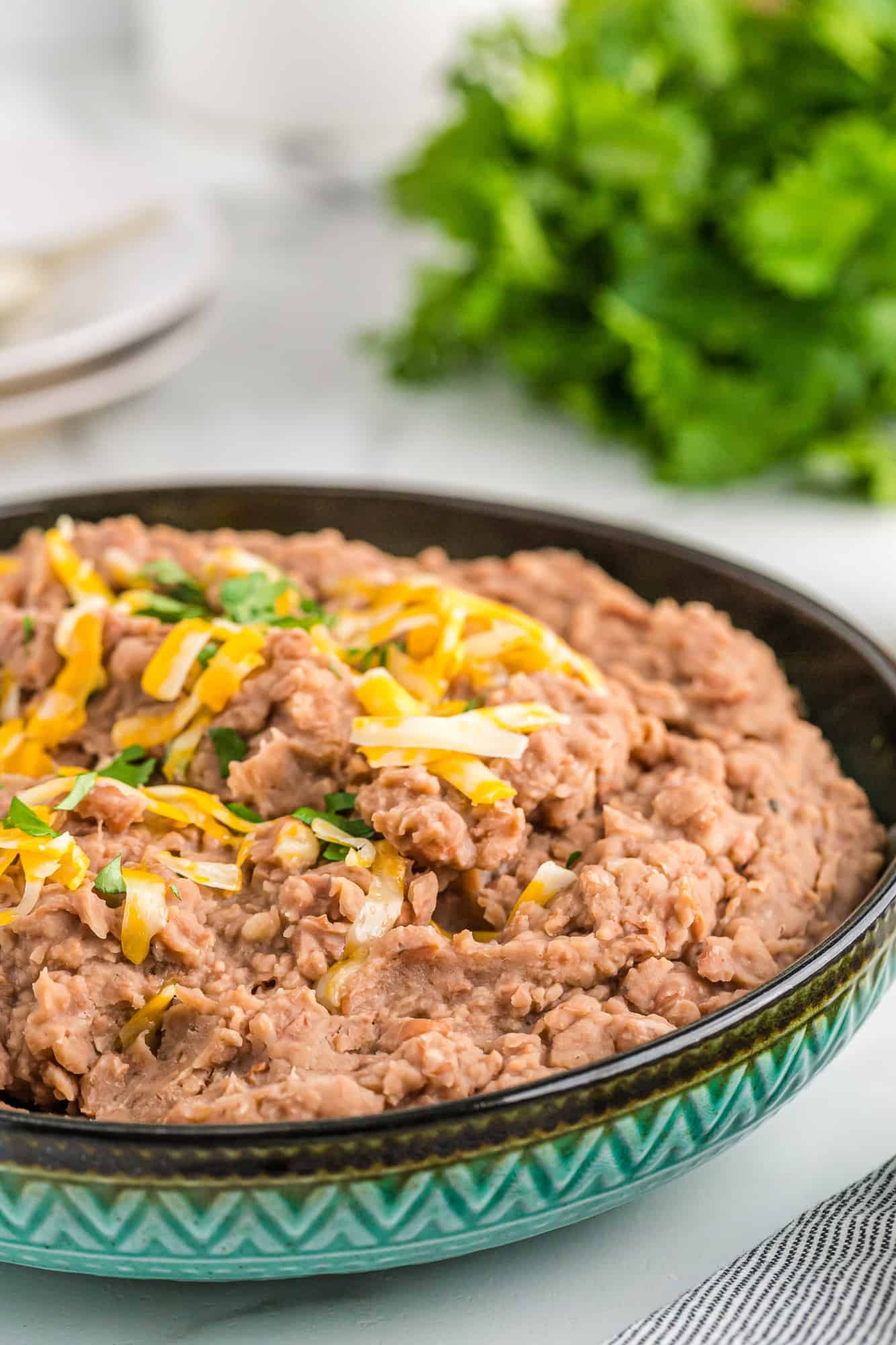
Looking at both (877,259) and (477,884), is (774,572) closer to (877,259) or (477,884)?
(877,259)

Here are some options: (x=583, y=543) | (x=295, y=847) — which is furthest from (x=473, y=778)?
(x=583, y=543)

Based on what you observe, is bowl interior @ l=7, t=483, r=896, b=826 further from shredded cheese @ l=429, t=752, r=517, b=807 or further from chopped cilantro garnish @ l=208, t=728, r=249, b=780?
chopped cilantro garnish @ l=208, t=728, r=249, b=780

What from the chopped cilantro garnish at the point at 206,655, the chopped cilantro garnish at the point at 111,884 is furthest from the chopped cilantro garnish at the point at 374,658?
the chopped cilantro garnish at the point at 111,884

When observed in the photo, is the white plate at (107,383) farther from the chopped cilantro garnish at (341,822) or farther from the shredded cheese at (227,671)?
the chopped cilantro garnish at (341,822)

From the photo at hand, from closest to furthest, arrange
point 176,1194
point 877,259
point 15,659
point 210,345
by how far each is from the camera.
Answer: point 176,1194 < point 15,659 < point 877,259 < point 210,345

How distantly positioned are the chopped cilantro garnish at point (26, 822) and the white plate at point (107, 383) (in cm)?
263

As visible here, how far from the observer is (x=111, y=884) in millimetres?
2604

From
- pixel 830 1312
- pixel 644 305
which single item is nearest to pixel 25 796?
pixel 830 1312

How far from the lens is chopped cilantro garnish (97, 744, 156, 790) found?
2.86 metres

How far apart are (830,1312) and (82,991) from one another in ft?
3.84

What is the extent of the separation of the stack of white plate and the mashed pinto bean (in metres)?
1.95

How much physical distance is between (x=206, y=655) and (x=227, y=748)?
0.19m

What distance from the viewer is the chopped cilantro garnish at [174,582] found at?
3365 mm

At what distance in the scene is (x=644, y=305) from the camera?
5.49 m
